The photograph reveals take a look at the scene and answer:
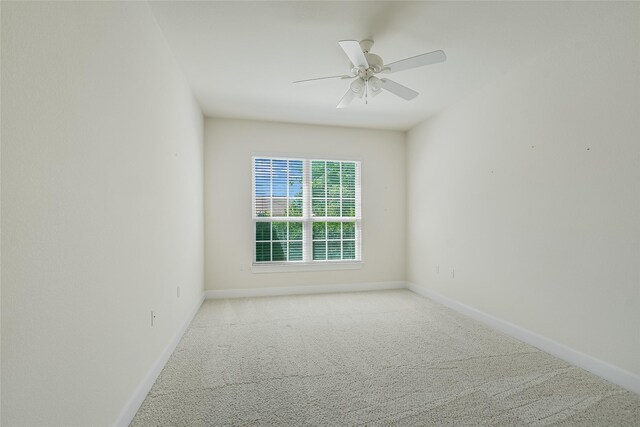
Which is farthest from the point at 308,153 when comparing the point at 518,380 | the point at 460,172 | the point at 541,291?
the point at 518,380

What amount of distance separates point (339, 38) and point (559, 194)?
6.97ft

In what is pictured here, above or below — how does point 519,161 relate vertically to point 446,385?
above

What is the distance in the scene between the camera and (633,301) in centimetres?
197

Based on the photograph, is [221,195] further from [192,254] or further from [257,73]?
[257,73]

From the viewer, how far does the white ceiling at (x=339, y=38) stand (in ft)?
6.66

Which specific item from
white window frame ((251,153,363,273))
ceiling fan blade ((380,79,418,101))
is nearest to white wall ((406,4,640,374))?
ceiling fan blade ((380,79,418,101))

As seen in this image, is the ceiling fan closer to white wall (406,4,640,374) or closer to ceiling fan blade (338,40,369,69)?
ceiling fan blade (338,40,369,69)

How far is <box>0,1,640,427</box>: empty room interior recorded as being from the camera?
109cm

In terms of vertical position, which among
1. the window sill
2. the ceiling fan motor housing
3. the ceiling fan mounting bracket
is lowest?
the window sill

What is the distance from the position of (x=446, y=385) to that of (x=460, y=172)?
→ 8.01 feet

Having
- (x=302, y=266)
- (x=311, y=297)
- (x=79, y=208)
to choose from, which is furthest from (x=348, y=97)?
(x=311, y=297)

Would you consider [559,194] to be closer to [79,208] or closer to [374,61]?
[374,61]

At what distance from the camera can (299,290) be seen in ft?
14.7

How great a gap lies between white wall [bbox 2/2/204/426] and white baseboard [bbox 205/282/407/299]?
194 cm
